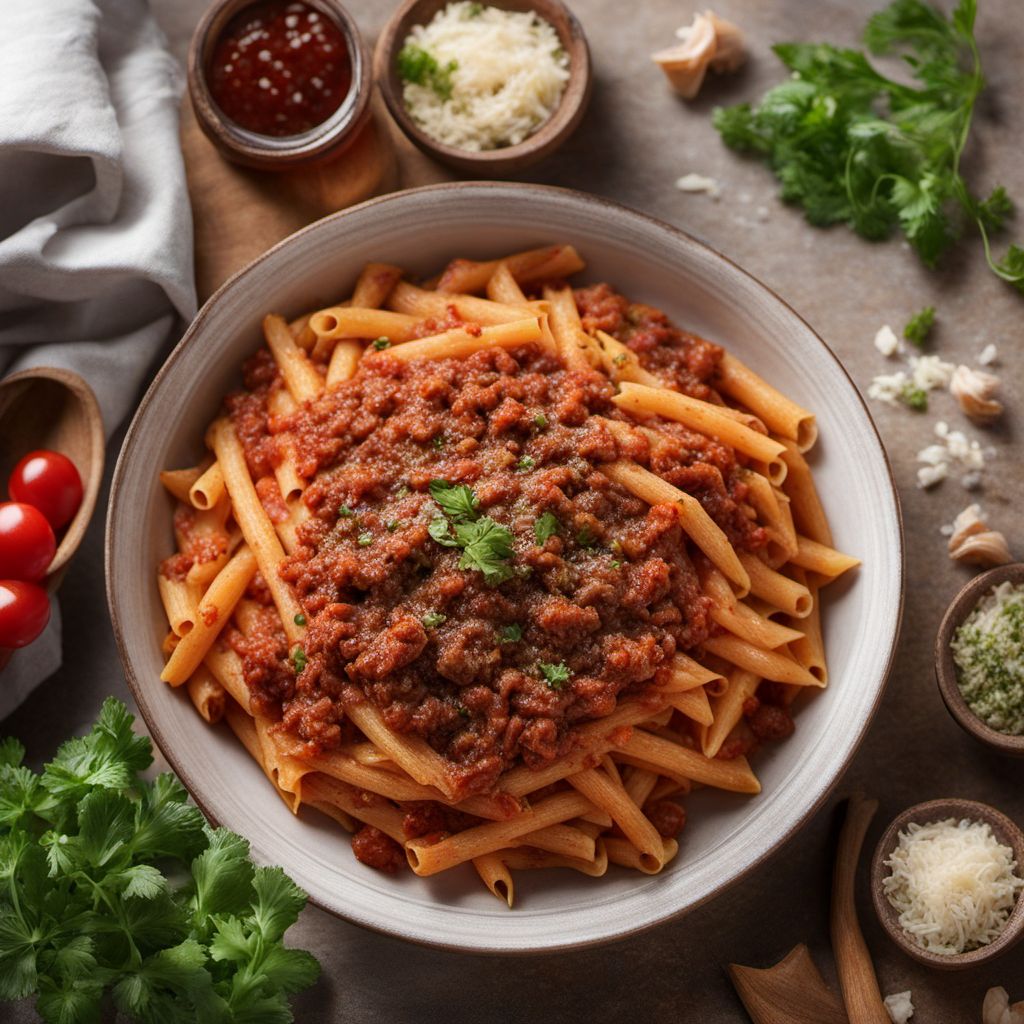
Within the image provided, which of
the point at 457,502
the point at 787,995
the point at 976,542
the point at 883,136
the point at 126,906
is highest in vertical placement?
the point at 883,136

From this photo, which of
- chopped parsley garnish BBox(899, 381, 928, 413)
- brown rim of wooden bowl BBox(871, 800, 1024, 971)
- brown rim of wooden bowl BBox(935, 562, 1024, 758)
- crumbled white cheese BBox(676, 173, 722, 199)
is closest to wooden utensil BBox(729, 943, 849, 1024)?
brown rim of wooden bowl BBox(871, 800, 1024, 971)

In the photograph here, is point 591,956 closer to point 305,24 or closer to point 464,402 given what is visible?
point 464,402

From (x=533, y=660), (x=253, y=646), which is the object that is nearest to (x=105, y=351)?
(x=253, y=646)

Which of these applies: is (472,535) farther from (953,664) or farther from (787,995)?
(787,995)

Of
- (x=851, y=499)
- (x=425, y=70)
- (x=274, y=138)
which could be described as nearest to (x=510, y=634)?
(x=851, y=499)

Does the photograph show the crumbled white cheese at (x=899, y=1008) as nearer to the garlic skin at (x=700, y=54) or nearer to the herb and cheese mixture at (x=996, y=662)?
the herb and cheese mixture at (x=996, y=662)

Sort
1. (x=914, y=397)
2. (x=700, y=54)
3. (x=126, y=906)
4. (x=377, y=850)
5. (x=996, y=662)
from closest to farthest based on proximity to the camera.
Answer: (x=126, y=906) → (x=377, y=850) → (x=996, y=662) → (x=914, y=397) → (x=700, y=54)
